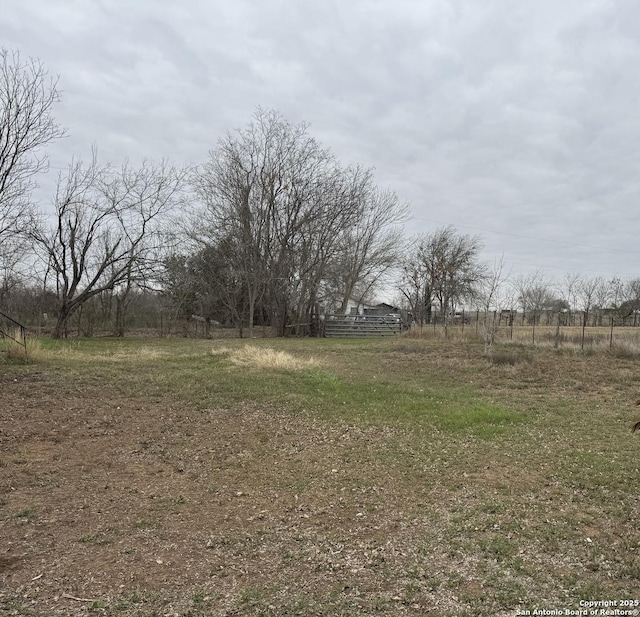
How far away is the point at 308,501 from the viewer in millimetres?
3697

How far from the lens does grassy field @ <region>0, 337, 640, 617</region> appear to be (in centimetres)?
247

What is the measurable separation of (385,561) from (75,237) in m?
20.8

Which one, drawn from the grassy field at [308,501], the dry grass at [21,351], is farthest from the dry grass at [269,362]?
the dry grass at [21,351]

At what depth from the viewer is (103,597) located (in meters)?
2.39

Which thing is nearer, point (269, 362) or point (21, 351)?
point (21, 351)

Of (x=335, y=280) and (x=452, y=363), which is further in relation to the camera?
(x=335, y=280)

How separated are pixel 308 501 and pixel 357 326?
2347 cm

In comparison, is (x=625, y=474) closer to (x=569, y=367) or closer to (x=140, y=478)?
(x=140, y=478)

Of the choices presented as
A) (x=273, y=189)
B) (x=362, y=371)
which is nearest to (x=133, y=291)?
(x=273, y=189)

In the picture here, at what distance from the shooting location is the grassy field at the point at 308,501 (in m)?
2.47

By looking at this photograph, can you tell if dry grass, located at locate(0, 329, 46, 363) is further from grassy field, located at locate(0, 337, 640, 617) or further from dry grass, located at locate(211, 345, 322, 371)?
dry grass, located at locate(211, 345, 322, 371)

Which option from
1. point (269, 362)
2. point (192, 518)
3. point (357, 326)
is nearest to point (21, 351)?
point (269, 362)

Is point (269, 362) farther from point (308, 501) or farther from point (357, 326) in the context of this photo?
point (357, 326)

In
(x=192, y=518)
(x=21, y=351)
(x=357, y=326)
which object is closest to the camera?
(x=192, y=518)
